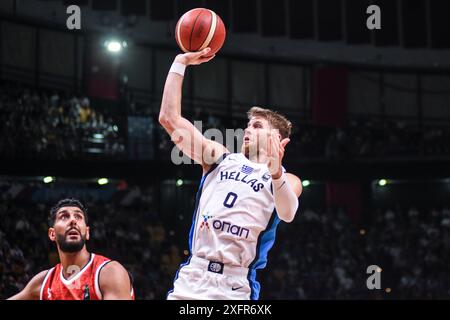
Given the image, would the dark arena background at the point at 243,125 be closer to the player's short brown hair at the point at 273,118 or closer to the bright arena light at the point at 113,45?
the bright arena light at the point at 113,45

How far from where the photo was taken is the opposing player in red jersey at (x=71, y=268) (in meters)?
4.91

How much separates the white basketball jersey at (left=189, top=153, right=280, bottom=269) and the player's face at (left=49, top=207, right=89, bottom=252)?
777 mm

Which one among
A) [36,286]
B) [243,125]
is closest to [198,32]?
[36,286]

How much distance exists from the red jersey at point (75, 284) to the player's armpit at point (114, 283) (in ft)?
0.19

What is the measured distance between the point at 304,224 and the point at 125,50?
6.97m

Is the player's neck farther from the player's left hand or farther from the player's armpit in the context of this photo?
the player's left hand

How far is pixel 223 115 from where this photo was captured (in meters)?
22.2

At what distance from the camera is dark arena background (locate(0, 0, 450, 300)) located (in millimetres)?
15638

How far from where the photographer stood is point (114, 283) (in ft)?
15.7

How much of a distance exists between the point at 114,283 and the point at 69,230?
52cm

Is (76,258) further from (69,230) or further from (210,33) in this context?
(210,33)

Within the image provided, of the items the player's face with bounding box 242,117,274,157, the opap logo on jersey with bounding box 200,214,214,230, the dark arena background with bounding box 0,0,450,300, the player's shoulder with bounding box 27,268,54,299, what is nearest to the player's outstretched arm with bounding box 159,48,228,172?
the player's face with bounding box 242,117,274,157
